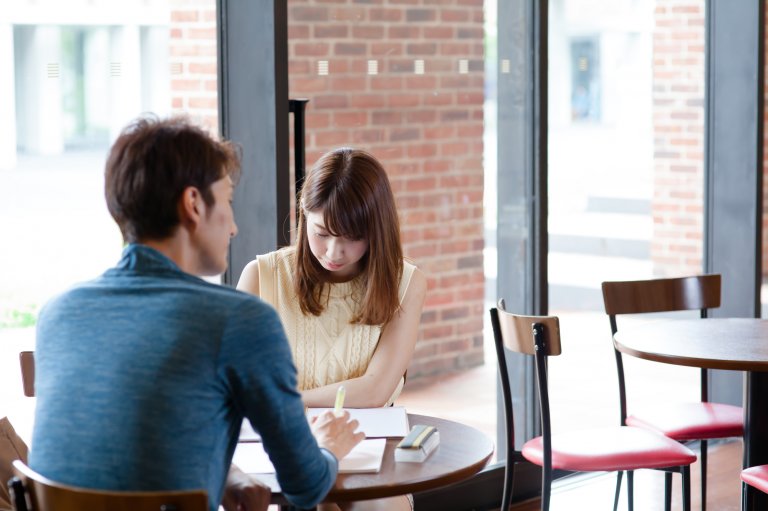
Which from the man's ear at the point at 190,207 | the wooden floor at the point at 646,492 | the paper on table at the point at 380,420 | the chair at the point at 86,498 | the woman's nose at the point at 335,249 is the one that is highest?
the man's ear at the point at 190,207

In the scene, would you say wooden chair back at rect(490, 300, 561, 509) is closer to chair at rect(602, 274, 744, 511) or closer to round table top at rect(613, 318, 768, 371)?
round table top at rect(613, 318, 768, 371)

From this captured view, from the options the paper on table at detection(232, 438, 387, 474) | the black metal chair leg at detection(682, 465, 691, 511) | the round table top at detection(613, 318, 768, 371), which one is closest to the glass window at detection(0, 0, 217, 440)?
the paper on table at detection(232, 438, 387, 474)

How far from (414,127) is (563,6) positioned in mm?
869

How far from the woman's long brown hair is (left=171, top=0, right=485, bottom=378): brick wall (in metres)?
0.83

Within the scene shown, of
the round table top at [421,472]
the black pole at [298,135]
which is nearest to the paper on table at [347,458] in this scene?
the round table top at [421,472]

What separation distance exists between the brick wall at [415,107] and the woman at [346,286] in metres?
0.82

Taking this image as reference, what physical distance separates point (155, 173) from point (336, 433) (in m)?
0.57

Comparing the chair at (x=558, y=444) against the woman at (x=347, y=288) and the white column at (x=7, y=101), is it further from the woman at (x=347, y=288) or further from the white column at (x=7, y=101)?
the white column at (x=7, y=101)

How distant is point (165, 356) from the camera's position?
146 cm

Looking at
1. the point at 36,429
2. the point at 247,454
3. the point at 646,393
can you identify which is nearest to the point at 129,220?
the point at 36,429

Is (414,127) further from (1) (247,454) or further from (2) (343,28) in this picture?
(1) (247,454)

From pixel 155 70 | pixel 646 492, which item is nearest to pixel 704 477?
pixel 646 492

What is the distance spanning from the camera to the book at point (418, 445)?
192 cm

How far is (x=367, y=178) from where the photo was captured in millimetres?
2359
